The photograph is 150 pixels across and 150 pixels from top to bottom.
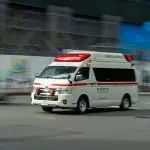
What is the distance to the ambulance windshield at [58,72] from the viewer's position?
21.4m

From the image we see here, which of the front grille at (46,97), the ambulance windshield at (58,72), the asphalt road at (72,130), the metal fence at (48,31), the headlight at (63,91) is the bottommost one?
the asphalt road at (72,130)

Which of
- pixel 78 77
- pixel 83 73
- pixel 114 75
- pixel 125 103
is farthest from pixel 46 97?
pixel 125 103

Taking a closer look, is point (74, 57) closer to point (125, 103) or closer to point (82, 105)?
point (82, 105)

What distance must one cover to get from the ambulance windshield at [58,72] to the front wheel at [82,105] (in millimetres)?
1103

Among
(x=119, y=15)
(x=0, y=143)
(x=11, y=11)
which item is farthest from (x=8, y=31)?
(x=0, y=143)

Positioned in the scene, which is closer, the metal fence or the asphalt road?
the asphalt road

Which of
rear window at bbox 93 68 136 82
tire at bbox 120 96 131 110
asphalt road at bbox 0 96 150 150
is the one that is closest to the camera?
asphalt road at bbox 0 96 150 150

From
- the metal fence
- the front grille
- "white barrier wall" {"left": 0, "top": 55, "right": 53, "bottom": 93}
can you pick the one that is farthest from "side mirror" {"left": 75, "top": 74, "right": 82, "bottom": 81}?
the metal fence

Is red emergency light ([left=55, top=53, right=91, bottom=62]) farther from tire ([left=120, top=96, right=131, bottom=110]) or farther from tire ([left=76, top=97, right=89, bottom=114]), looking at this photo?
tire ([left=120, top=96, right=131, bottom=110])

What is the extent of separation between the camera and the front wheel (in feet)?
70.3

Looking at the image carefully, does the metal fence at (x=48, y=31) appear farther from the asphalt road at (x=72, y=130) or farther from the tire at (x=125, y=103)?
the asphalt road at (x=72, y=130)

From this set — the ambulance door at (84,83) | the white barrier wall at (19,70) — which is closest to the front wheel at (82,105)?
the ambulance door at (84,83)

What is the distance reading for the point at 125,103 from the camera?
2464cm

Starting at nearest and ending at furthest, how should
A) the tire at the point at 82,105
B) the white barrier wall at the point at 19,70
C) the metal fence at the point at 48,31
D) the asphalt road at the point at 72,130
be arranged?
the asphalt road at the point at 72,130 → the tire at the point at 82,105 → the white barrier wall at the point at 19,70 → the metal fence at the point at 48,31
